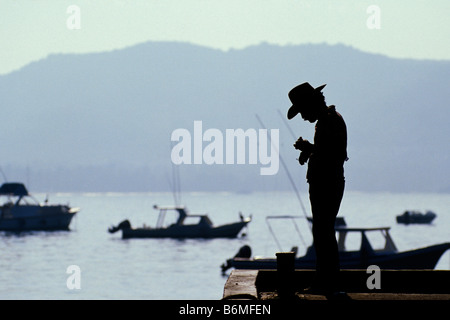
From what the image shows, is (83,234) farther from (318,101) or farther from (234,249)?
(318,101)

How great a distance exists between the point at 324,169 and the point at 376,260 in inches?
1050

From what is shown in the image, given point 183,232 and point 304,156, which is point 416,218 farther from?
point 304,156

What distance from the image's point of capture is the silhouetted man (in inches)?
362

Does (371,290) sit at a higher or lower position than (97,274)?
higher

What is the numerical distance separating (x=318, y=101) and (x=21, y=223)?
9278cm

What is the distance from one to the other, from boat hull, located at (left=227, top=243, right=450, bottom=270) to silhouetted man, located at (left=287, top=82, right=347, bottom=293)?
23.9 meters

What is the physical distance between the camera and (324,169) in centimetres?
923

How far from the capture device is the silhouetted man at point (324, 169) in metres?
9.20

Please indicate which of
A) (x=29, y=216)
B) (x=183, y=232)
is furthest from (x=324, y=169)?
(x=29, y=216)

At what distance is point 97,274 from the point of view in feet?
202

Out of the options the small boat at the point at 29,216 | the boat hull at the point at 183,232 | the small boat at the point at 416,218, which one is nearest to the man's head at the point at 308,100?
the boat hull at the point at 183,232

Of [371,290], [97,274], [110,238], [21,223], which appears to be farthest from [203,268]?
[371,290]

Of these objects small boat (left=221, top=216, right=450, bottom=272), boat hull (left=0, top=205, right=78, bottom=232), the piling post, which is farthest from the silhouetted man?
boat hull (left=0, top=205, right=78, bottom=232)

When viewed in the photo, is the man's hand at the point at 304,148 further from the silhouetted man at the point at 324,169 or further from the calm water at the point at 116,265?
the calm water at the point at 116,265
